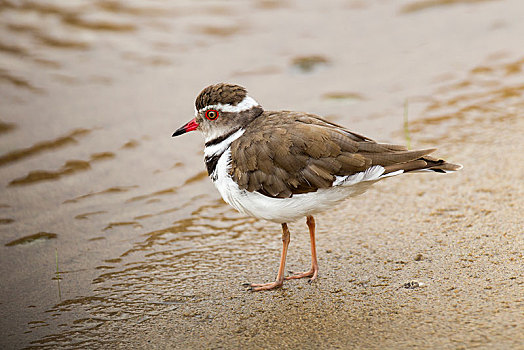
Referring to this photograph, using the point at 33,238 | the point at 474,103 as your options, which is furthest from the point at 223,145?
the point at 474,103

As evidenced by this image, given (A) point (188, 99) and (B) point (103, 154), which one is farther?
(A) point (188, 99)

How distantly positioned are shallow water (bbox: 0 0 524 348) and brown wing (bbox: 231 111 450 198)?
879 millimetres

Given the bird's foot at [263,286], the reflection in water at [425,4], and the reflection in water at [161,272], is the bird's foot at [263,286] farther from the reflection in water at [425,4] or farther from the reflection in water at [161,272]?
the reflection in water at [425,4]

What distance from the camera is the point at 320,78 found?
869cm

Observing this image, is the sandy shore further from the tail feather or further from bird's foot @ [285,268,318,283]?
the tail feather

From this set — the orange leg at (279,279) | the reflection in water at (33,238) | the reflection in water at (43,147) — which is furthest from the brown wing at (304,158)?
the reflection in water at (43,147)

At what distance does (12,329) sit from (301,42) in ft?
21.8

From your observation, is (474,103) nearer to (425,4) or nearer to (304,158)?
(304,158)

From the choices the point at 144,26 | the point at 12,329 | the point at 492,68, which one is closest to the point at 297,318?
the point at 12,329

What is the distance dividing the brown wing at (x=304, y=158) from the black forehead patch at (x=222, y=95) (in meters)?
0.50

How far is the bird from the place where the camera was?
4.45 metres

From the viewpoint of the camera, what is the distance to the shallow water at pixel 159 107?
197 inches

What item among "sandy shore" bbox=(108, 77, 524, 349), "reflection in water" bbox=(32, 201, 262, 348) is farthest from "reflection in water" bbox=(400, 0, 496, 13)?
"reflection in water" bbox=(32, 201, 262, 348)

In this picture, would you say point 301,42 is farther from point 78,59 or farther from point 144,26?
point 78,59
